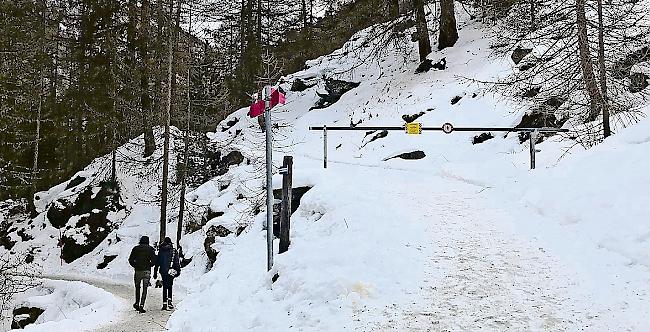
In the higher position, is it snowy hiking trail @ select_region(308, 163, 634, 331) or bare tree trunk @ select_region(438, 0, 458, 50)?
bare tree trunk @ select_region(438, 0, 458, 50)

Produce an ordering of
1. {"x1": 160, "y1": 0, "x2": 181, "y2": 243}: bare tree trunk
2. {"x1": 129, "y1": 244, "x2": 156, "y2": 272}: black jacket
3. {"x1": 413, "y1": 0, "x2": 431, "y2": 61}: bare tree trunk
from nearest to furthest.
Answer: {"x1": 129, "y1": 244, "x2": 156, "y2": 272}: black jacket → {"x1": 160, "y1": 0, "x2": 181, "y2": 243}: bare tree trunk → {"x1": 413, "y1": 0, "x2": 431, "y2": 61}: bare tree trunk

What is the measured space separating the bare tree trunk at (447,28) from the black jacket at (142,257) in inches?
656

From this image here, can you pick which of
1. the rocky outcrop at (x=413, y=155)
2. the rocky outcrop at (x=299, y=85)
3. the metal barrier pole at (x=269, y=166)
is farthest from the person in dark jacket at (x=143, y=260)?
the rocky outcrop at (x=299, y=85)

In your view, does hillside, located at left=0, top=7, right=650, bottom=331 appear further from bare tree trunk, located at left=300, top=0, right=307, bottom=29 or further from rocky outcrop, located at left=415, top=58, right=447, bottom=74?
bare tree trunk, located at left=300, top=0, right=307, bottom=29

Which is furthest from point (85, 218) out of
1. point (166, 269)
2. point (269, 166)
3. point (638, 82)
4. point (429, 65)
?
point (638, 82)

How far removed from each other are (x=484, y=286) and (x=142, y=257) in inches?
316

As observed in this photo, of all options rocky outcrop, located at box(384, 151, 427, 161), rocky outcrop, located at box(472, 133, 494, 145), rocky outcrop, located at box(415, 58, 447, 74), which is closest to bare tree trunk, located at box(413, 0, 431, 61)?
rocky outcrop, located at box(415, 58, 447, 74)

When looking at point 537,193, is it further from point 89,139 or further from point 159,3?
point 89,139

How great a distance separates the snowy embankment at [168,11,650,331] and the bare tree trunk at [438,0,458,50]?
35.8ft

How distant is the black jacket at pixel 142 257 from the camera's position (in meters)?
11.4

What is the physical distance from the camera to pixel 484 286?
570cm

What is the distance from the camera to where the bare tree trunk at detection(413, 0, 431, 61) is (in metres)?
22.8

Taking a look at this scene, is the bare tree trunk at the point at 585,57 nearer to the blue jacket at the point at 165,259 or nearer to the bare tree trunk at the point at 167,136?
the blue jacket at the point at 165,259

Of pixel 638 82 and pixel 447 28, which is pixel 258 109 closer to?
pixel 638 82
